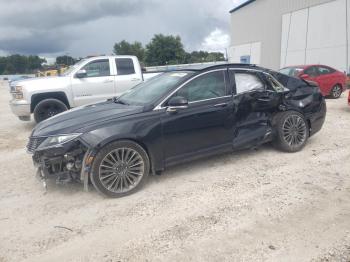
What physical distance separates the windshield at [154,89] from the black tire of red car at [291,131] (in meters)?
1.84

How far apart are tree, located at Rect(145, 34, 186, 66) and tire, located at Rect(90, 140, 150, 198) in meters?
60.4

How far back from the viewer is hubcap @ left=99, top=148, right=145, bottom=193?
3.79m

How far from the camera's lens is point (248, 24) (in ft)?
111

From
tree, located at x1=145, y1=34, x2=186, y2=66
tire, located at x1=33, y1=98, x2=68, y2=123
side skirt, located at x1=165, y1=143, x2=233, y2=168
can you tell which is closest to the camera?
side skirt, located at x1=165, y1=143, x2=233, y2=168

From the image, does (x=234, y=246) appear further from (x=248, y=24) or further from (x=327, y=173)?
(x=248, y=24)

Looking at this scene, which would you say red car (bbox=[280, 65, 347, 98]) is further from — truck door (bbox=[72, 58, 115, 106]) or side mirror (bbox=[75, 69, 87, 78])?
side mirror (bbox=[75, 69, 87, 78])

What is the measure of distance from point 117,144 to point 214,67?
1.99 meters

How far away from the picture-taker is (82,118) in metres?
4.13

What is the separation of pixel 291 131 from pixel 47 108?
6.16m

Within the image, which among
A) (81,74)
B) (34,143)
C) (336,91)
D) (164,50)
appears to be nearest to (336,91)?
(336,91)

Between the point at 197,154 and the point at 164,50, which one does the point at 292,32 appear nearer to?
the point at 197,154

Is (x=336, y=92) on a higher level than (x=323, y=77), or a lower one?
lower

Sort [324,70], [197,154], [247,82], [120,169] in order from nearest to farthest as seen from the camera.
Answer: [120,169] < [197,154] < [247,82] < [324,70]

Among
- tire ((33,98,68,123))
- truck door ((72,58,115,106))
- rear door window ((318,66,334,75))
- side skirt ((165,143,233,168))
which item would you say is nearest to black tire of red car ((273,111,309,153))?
side skirt ((165,143,233,168))
